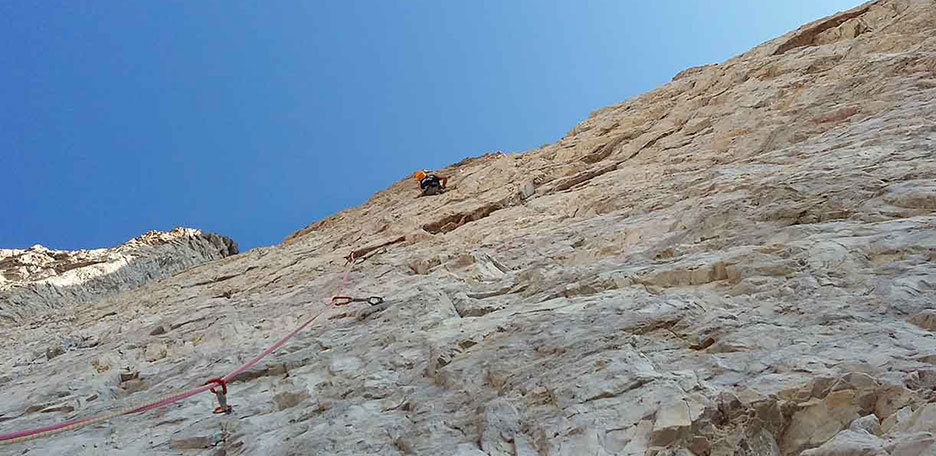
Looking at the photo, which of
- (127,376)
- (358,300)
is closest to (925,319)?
(358,300)

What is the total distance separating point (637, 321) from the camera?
3.75 m

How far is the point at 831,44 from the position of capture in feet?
32.2

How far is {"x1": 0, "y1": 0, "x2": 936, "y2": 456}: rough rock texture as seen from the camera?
2.74 metres

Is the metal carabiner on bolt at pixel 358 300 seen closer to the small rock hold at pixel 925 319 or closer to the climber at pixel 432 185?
the small rock hold at pixel 925 319

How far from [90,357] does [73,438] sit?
3357mm

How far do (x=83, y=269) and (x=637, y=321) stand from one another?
715 inches

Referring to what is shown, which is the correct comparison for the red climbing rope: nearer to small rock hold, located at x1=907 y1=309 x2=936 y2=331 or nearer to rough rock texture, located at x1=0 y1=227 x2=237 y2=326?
small rock hold, located at x1=907 y1=309 x2=936 y2=331

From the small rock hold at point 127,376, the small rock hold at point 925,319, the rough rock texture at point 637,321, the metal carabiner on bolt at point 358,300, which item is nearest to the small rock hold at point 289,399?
the rough rock texture at point 637,321

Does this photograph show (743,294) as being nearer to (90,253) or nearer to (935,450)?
(935,450)

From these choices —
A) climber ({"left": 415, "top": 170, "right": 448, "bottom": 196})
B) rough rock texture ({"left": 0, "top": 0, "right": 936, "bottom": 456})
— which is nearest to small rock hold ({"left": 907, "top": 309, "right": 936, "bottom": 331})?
rough rock texture ({"left": 0, "top": 0, "right": 936, "bottom": 456})

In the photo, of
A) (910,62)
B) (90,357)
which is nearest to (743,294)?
(910,62)

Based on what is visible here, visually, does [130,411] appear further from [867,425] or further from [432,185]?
[432,185]

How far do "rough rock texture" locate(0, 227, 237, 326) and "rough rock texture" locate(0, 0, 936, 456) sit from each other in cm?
700

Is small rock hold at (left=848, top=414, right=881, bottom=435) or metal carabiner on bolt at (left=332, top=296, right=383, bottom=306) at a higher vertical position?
metal carabiner on bolt at (left=332, top=296, right=383, bottom=306)
